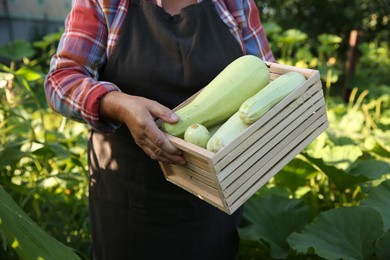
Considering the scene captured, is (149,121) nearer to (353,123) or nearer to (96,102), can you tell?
(96,102)

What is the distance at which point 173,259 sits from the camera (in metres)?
1.65

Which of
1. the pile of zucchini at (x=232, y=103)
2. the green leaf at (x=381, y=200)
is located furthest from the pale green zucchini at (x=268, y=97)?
the green leaf at (x=381, y=200)

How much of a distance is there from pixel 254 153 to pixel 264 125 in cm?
7

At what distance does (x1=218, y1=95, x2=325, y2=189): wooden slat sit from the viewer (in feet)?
3.76

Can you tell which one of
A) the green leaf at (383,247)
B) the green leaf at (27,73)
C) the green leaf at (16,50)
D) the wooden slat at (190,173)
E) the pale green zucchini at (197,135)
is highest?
the pale green zucchini at (197,135)

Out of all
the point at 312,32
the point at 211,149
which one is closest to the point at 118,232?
the point at 211,149

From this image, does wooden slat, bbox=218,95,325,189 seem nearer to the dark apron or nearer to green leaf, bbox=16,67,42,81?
the dark apron

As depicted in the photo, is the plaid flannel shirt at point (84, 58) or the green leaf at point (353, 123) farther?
the green leaf at point (353, 123)

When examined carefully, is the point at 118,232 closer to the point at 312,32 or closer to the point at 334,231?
the point at 334,231

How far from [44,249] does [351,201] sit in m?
1.82

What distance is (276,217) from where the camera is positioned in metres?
2.06

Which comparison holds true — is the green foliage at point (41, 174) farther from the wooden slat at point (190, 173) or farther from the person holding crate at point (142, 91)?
the wooden slat at point (190, 173)

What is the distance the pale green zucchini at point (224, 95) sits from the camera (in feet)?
4.06

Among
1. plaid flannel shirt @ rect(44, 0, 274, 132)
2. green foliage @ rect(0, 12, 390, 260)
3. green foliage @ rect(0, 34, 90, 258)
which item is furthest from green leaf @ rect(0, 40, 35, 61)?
plaid flannel shirt @ rect(44, 0, 274, 132)
